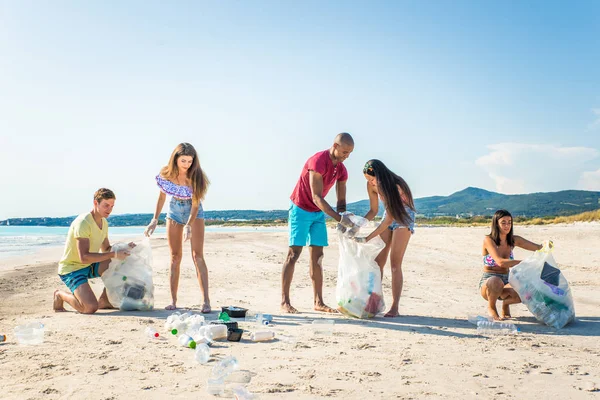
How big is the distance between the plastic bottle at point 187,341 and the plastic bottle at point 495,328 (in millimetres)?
2451

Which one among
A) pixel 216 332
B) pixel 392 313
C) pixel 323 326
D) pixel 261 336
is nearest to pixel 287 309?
pixel 323 326

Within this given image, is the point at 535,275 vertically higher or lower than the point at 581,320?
higher

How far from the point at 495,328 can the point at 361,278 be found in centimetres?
131

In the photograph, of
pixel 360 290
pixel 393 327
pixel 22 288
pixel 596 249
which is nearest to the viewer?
pixel 393 327

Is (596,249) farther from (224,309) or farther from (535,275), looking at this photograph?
(224,309)

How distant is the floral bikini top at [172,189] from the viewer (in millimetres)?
5496

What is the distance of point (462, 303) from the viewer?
246 inches

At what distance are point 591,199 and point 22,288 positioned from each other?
70.5 m

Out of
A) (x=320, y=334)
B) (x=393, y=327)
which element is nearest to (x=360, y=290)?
(x=393, y=327)

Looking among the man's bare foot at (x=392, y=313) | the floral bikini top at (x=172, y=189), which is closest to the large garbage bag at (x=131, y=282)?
the floral bikini top at (x=172, y=189)

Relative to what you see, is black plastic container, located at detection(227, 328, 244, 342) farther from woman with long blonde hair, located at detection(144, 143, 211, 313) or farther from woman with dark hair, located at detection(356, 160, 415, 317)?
woman with dark hair, located at detection(356, 160, 415, 317)

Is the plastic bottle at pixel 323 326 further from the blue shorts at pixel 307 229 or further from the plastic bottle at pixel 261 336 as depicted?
the blue shorts at pixel 307 229

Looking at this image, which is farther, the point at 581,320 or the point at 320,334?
the point at 581,320

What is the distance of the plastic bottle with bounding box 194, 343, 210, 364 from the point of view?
346 centimetres
